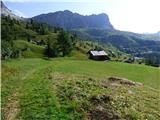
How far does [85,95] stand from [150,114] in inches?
247

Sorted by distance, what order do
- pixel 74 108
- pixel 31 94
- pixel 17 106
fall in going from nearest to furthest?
1. pixel 74 108
2. pixel 17 106
3. pixel 31 94

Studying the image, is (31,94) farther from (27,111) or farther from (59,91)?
(27,111)

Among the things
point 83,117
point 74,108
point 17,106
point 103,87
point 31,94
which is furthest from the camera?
point 103,87

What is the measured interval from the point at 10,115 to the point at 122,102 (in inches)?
371

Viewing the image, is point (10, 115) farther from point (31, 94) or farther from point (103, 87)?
point (103, 87)

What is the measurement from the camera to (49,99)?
92.6ft

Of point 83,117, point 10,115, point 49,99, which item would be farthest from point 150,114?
point 10,115

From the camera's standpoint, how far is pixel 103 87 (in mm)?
34375

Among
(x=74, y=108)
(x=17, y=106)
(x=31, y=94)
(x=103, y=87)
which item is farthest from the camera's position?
(x=103, y=87)

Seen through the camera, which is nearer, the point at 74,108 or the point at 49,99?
the point at 74,108

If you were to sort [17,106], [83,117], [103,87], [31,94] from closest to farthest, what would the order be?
1. [83,117]
2. [17,106]
3. [31,94]
4. [103,87]

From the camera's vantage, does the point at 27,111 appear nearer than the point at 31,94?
Yes

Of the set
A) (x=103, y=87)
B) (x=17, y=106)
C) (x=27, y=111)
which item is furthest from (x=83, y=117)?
(x=103, y=87)

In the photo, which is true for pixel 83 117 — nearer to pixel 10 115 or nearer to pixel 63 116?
pixel 63 116
